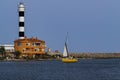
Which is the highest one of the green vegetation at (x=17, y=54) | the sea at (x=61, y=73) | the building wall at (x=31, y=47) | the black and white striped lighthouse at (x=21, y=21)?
the black and white striped lighthouse at (x=21, y=21)

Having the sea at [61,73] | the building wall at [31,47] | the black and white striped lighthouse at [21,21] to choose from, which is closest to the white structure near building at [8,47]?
the building wall at [31,47]

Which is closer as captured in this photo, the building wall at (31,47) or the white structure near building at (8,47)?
the building wall at (31,47)

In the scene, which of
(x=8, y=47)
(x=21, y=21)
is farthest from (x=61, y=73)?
(x=8, y=47)

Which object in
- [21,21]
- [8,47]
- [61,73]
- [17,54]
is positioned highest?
[21,21]

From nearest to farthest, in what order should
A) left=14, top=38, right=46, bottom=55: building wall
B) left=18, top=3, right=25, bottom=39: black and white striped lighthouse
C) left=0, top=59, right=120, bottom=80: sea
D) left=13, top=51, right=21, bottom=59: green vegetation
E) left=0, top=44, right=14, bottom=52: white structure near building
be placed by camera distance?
left=0, top=59, right=120, bottom=80: sea, left=18, top=3, right=25, bottom=39: black and white striped lighthouse, left=13, top=51, right=21, bottom=59: green vegetation, left=14, top=38, right=46, bottom=55: building wall, left=0, top=44, right=14, bottom=52: white structure near building

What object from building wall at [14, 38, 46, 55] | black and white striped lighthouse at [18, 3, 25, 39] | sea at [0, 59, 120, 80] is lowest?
sea at [0, 59, 120, 80]

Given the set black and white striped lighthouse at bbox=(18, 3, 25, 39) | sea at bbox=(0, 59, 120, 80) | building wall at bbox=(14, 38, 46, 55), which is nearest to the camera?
sea at bbox=(0, 59, 120, 80)

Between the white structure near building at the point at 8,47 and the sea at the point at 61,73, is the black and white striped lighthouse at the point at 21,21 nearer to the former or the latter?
the white structure near building at the point at 8,47

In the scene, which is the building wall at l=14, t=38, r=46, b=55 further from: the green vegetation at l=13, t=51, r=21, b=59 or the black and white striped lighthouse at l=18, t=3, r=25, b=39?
the black and white striped lighthouse at l=18, t=3, r=25, b=39

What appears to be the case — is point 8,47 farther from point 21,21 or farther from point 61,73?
point 61,73

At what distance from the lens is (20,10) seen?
14250cm

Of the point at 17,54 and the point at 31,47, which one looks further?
the point at 17,54

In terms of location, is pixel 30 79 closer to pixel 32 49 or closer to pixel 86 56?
pixel 32 49

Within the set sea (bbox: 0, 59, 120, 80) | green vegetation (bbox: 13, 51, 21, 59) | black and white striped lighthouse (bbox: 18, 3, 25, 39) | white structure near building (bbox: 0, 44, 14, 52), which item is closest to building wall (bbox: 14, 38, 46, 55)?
green vegetation (bbox: 13, 51, 21, 59)
